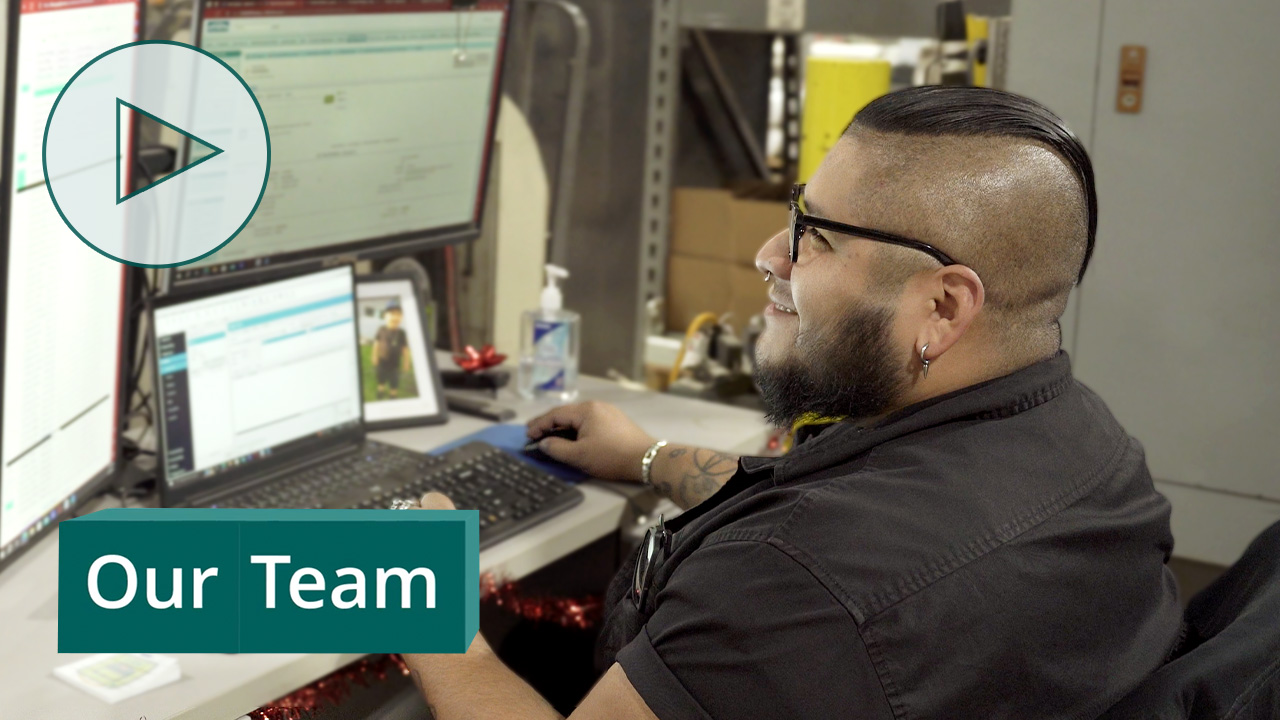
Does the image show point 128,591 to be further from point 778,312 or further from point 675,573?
point 778,312

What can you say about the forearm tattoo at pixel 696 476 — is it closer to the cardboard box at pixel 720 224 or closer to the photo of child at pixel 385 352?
the photo of child at pixel 385 352

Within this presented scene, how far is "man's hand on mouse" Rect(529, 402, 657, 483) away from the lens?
4.77 feet

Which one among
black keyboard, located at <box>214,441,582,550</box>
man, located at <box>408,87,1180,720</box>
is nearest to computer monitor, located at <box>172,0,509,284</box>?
black keyboard, located at <box>214,441,582,550</box>

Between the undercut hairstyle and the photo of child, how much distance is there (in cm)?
92

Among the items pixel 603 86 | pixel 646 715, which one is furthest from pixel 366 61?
pixel 646 715

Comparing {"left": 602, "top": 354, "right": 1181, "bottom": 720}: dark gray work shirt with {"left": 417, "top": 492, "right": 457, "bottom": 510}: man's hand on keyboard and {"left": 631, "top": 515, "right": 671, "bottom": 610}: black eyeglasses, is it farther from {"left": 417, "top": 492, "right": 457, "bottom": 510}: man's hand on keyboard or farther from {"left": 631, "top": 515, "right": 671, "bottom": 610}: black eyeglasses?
{"left": 417, "top": 492, "right": 457, "bottom": 510}: man's hand on keyboard

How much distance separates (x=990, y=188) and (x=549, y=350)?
1041 millimetres

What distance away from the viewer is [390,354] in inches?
68.6

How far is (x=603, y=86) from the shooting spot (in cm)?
228

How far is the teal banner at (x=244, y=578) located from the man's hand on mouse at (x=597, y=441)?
62 centimetres

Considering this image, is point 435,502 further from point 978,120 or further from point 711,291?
point 711,291

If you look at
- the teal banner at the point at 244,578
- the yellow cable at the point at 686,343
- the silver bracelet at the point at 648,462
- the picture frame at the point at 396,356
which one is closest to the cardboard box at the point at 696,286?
the yellow cable at the point at 686,343

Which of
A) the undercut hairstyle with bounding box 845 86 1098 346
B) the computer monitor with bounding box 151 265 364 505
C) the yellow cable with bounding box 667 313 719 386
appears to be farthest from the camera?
the yellow cable with bounding box 667 313 719 386

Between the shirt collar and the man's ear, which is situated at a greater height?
the man's ear
